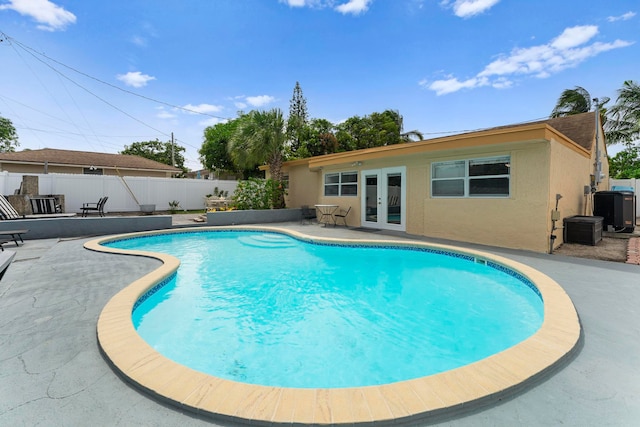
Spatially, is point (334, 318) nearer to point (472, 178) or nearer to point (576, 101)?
point (472, 178)

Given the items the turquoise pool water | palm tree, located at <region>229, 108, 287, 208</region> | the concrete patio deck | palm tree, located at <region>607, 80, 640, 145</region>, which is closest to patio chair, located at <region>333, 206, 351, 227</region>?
palm tree, located at <region>229, 108, 287, 208</region>

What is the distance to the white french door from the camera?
10.5 meters

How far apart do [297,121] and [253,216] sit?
1570cm

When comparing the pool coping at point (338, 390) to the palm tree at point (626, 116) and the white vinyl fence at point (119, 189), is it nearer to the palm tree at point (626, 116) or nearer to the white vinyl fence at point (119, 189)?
the white vinyl fence at point (119, 189)

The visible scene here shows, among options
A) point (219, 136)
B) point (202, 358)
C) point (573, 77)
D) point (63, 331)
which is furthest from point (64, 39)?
point (573, 77)

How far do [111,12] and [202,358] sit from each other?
1547 centimetres

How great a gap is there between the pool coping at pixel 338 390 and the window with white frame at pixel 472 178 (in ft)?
19.8

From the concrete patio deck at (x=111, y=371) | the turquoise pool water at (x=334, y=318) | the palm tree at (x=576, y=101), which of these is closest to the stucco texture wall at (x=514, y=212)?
the turquoise pool water at (x=334, y=318)

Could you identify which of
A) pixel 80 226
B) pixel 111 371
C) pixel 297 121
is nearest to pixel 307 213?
pixel 80 226

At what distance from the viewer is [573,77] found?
66.0ft

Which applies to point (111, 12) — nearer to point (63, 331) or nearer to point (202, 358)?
point (63, 331)

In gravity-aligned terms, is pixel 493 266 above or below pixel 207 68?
below

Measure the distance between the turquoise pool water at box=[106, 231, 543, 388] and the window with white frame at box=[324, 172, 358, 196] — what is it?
18.4 feet

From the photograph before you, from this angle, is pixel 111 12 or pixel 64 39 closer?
pixel 111 12
